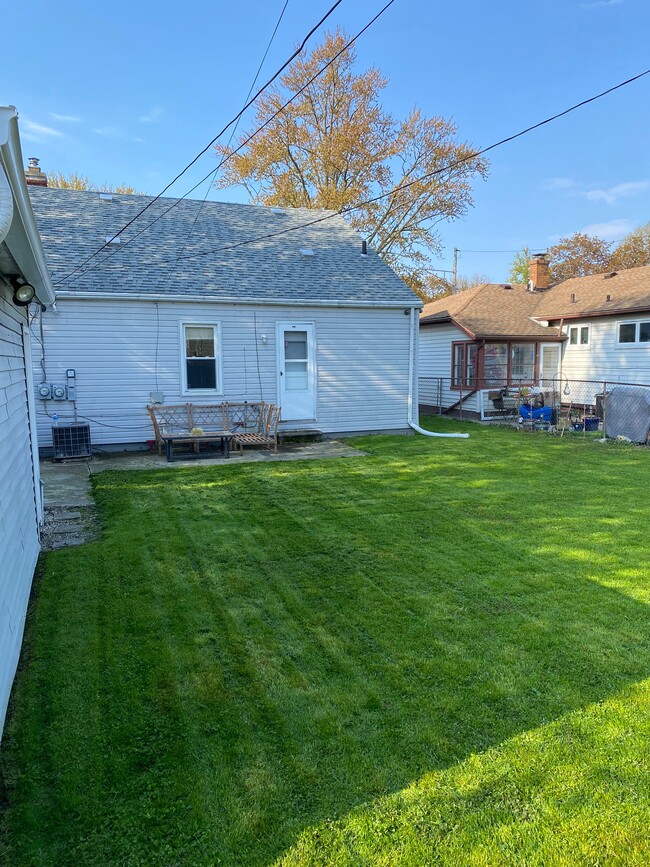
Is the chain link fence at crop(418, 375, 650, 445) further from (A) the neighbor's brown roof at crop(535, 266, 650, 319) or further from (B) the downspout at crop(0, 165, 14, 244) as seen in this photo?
(B) the downspout at crop(0, 165, 14, 244)

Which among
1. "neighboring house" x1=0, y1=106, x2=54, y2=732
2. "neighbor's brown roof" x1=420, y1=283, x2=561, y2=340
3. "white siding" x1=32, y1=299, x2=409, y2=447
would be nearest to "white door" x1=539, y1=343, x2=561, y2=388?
"neighbor's brown roof" x1=420, y1=283, x2=561, y2=340

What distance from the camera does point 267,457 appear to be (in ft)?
32.3

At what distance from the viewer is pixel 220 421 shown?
11.0m

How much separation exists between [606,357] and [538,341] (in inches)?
86.0

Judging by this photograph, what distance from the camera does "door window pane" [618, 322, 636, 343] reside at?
585 inches

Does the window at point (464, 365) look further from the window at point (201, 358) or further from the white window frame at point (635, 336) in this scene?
the window at point (201, 358)

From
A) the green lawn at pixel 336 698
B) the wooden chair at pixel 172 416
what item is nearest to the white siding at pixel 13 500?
the green lawn at pixel 336 698

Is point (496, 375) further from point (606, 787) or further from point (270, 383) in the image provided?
point (606, 787)

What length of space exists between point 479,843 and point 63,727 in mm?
1970

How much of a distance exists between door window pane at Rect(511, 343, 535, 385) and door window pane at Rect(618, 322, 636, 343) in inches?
107

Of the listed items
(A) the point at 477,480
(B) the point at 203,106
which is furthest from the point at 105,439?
(A) the point at 477,480

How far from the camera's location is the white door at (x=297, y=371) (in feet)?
37.6

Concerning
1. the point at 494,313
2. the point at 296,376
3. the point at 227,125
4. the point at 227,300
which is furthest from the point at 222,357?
the point at 494,313

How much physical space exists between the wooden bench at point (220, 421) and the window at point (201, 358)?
420 millimetres
